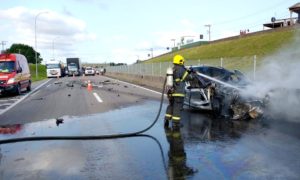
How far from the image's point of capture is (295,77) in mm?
13422

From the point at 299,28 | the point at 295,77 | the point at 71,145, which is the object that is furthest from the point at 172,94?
→ the point at 299,28

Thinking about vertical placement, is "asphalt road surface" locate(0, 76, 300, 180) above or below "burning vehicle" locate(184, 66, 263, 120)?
below

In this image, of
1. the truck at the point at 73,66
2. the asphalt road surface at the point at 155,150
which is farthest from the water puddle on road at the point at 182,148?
the truck at the point at 73,66

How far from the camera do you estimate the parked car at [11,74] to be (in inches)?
929

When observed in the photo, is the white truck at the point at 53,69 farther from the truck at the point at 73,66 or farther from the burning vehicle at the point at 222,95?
the burning vehicle at the point at 222,95

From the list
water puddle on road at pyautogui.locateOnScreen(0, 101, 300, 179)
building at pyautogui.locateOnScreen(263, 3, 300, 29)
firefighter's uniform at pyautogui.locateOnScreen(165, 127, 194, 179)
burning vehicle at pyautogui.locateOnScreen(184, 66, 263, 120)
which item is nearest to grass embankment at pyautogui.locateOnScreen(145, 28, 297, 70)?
building at pyautogui.locateOnScreen(263, 3, 300, 29)

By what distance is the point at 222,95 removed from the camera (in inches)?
504

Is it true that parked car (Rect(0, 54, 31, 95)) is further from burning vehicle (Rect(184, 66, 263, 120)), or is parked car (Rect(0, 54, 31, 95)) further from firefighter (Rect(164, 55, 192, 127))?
firefighter (Rect(164, 55, 192, 127))

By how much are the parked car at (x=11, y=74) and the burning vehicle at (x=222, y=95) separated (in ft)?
41.5

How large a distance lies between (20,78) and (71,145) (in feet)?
57.2

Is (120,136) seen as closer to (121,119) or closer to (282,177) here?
(121,119)

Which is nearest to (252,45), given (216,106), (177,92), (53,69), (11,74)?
(53,69)

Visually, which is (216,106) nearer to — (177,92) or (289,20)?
(177,92)

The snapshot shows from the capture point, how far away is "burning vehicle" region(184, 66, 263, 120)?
1222 cm
